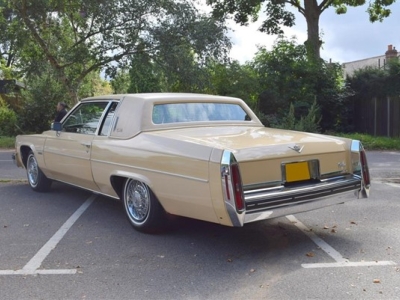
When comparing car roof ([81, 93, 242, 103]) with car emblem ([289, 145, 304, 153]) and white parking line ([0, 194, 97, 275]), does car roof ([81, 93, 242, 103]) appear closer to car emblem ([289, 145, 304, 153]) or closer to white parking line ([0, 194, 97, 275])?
white parking line ([0, 194, 97, 275])

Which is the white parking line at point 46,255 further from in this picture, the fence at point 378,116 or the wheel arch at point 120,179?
the fence at point 378,116

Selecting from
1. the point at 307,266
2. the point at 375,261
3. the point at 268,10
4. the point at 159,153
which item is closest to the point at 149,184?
the point at 159,153

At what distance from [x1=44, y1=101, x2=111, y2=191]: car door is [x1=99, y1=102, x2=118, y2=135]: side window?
0.34ft

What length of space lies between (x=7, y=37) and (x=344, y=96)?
44.7 feet

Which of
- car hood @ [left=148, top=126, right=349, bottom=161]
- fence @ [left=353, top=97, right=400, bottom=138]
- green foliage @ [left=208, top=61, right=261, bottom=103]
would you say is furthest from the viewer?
green foliage @ [left=208, top=61, right=261, bottom=103]

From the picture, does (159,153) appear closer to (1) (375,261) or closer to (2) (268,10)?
(1) (375,261)

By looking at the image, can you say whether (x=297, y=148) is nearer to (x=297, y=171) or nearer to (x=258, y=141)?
(x=297, y=171)

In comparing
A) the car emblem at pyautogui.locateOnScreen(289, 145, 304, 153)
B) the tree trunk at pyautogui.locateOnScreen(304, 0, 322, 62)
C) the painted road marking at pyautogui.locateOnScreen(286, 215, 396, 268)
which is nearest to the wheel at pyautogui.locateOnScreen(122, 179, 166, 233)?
the car emblem at pyautogui.locateOnScreen(289, 145, 304, 153)

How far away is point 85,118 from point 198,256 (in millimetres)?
2889

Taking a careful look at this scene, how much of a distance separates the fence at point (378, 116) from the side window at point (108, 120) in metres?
14.8

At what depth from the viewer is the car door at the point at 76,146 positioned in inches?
233

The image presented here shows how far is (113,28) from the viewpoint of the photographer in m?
17.2

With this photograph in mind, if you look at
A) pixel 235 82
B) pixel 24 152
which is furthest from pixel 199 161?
pixel 235 82

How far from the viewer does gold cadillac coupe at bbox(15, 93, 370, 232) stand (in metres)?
4.14
